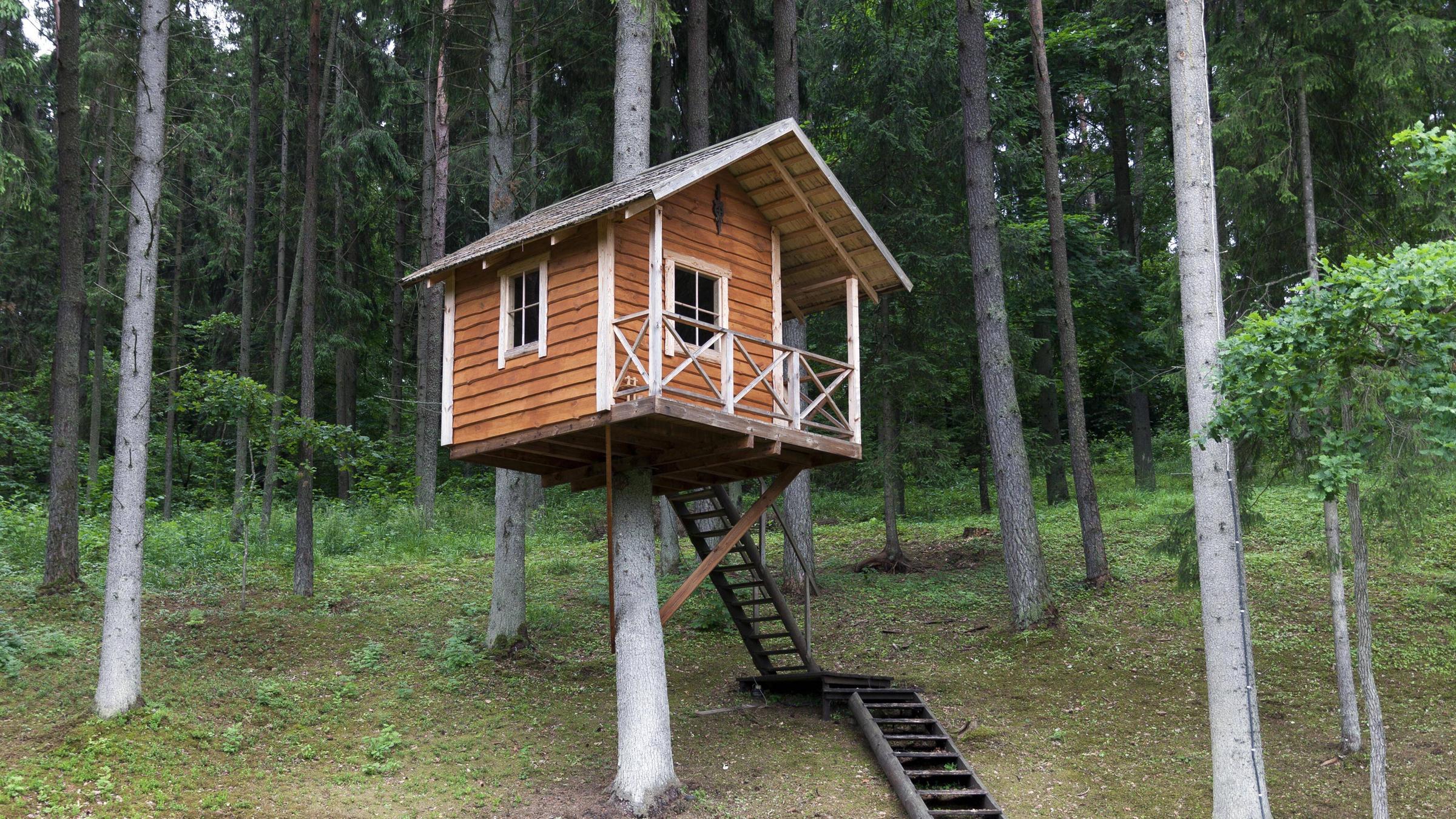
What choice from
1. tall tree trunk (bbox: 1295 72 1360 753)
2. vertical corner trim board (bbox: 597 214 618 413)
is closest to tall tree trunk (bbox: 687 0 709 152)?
vertical corner trim board (bbox: 597 214 618 413)

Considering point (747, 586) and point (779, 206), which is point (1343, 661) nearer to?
point (747, 586)

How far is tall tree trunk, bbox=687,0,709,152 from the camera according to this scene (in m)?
18.7

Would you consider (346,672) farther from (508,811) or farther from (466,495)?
(466,495)

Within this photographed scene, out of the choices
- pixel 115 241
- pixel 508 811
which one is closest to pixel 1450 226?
pixel 508 811

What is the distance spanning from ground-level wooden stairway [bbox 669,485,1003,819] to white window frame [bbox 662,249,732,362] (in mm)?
2782

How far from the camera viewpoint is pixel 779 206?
520 inches

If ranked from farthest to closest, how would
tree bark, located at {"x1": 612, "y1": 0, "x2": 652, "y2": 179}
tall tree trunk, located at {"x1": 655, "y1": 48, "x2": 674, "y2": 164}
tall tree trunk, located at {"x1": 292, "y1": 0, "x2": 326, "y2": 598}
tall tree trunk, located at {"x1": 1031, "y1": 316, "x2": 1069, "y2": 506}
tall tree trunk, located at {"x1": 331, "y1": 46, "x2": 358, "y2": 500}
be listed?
tall tree trunk, located at {"x1": 331, "y1": 46, "x2": 358, "y2": 500}, tall tree trunk, located at {"x1": 1031, "y1": 316, "x2": 1069, "y2": 506}, tall tree trunk, located at {"x1": 655, "y1": 48, "x2": 674, "y2": 164}, tall tree trunk, located at {"x1": 292, "y1": 0, "x2": 326, "y2": 598}, tree bark, located at {"x1": 612, "y1": 0, "x2": 652, "y2": 179}

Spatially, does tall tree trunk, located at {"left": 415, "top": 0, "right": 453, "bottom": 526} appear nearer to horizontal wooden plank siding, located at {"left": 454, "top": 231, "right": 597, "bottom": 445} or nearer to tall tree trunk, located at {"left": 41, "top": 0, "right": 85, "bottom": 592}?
tall tree trunk, located at {"left": 41, "top": 0, "right": 85, "bottom": 592}

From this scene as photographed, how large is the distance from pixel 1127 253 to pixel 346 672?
73.3 ft

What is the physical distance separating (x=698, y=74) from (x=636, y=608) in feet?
35.7

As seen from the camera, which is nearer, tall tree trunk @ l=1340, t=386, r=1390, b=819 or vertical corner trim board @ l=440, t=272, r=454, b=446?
tall tree trunk @ l=1340, t=386, r=1390, b=819

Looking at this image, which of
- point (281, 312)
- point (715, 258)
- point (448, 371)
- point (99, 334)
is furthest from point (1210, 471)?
point (99, 334)

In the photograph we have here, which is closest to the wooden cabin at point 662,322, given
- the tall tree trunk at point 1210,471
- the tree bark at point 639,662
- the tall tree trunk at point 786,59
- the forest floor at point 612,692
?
the tree bark at point 639,662

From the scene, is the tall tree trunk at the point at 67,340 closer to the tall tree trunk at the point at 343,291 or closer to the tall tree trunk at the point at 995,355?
the tall tree trunk at the point at 343,291
